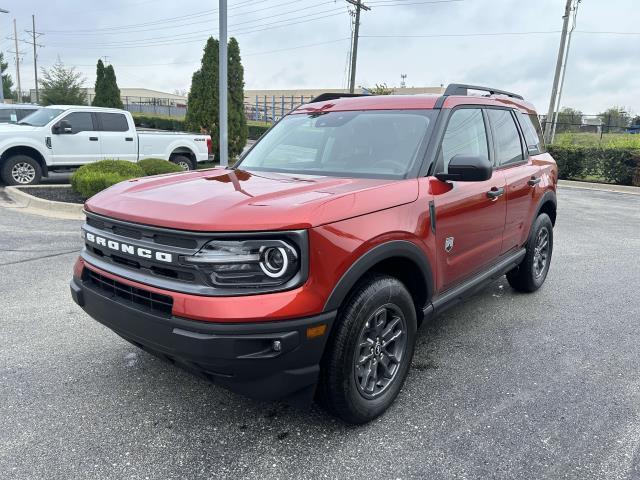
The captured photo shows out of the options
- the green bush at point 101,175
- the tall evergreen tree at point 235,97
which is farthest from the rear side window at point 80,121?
the tall evergreen tree at point 235,97

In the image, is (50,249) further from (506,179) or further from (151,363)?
(506,179)

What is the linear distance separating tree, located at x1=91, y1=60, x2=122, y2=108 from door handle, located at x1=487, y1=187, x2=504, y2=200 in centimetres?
2931

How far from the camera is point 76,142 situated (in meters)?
11.1

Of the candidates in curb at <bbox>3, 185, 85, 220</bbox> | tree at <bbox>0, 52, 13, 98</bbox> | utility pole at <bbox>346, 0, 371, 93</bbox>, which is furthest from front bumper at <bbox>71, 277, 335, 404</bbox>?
tree at <bbox>0, 52, 13, 98</bbox>

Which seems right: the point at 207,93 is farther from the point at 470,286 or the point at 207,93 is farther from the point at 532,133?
the point at 470,286

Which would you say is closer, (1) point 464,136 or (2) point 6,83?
(1) point 464,136

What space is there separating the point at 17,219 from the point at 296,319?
749 centimetres

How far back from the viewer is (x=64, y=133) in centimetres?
1086

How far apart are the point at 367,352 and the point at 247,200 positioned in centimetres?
108

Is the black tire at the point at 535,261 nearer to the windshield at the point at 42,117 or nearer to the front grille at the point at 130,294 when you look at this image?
the front grille at the point at 130,294

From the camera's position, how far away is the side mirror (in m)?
3.07

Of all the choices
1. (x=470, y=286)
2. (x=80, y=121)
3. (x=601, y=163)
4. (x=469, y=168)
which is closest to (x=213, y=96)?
(x=80, y=121)

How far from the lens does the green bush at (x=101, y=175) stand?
28.6ft

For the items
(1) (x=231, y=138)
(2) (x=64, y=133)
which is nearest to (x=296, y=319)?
(2) (x=64, y=133)
